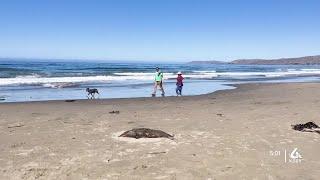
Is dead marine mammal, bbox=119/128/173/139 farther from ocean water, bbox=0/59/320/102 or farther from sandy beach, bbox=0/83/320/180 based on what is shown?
ocean water, bbox=0/59/320/102

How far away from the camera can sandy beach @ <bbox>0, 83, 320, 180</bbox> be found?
20.2ft

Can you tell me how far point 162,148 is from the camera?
7.55 m

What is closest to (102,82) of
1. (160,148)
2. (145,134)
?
(145,134)

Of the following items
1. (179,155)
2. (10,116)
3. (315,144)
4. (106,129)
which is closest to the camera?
(179,155)

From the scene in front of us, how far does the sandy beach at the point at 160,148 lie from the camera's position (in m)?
6.16

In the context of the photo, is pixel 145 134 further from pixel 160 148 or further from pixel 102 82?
pixel 102 82

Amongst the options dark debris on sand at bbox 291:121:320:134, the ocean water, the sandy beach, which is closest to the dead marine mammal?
the sandy beach

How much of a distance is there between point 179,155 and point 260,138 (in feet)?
7.02

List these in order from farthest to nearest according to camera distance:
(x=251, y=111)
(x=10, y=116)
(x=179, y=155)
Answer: (x=251, y=111), (x=10, y=116), (x=179, y=155)

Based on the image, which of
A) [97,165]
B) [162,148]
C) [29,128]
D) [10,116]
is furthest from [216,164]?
[10,116]

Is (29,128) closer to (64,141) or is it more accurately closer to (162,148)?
(64,141)

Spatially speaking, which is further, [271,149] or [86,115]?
[86,115]

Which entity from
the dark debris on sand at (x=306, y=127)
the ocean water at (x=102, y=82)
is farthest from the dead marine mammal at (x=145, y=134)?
the ocean water at (x=102, y=82)

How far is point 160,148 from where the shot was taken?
24.7 feet
